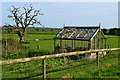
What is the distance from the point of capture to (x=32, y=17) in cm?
3750

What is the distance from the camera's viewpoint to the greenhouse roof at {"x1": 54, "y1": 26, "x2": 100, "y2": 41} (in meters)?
16.8

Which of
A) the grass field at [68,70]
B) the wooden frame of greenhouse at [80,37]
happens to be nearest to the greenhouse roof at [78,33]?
the wooden frame of greenhouse at [80,37]

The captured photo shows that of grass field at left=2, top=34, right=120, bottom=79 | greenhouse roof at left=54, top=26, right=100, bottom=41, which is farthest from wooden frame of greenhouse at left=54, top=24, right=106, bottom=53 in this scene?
grass field at left=2, top=34, right=120, bottom=79

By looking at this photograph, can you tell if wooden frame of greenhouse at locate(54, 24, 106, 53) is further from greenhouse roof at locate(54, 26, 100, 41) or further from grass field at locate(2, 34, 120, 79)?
grass field at locate(2, 34, 120, 79)

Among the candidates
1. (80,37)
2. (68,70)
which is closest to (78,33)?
(80,37)

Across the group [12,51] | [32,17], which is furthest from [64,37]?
[32,17]

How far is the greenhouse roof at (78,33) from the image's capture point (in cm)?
1678

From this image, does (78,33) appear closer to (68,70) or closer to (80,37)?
(80,37)

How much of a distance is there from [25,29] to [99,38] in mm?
21133

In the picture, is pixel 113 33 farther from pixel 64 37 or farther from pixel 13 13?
pixel 64 37

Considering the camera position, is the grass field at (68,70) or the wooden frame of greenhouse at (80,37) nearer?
the grass field at (68,70)

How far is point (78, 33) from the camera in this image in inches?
694

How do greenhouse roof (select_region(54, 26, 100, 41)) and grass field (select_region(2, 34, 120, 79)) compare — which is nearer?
grass field (select_region(2, 34, 120, 79))

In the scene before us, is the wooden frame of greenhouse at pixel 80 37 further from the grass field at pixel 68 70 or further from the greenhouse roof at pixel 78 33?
the grass field at pixel 68 70
